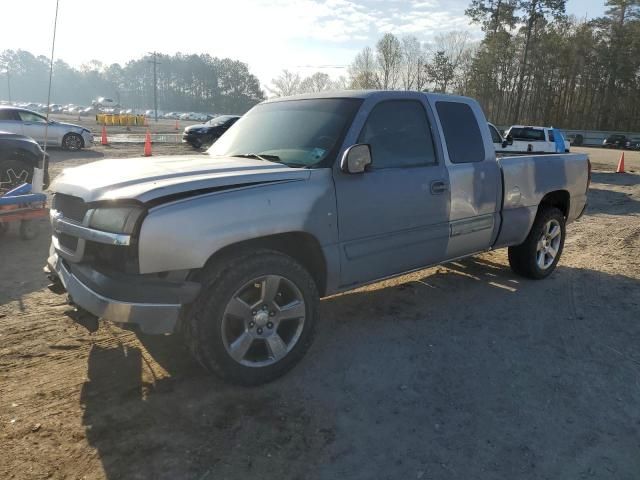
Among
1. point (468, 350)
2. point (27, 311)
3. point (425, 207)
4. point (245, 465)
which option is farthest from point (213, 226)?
point (27, 311)

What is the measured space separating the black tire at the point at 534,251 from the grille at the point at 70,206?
15.0ft

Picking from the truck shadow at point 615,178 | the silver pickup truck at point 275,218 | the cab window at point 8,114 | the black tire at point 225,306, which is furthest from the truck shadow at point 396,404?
the cab window at point 8,114

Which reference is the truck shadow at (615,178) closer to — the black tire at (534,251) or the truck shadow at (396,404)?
the black tire at (534,251)

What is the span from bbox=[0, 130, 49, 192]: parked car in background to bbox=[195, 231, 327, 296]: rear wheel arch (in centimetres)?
631

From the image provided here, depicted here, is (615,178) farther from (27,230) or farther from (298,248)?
(27,230)

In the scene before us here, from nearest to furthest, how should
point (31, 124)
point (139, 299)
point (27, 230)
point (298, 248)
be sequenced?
1. point (139, 299)
2. point (298, 248)
3. point (27, 230)
4. point (31, 124)

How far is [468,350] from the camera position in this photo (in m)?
3.94

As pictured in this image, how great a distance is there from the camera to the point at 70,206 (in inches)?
132

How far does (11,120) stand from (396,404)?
17.4 metres

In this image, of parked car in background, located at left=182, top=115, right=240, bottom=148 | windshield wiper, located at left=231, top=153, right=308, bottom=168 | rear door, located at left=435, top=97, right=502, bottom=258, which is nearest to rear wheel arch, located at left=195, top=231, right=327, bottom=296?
windshield wiper, located at left=231, top=153, right=308, bottom=168

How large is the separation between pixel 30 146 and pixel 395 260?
290 inches

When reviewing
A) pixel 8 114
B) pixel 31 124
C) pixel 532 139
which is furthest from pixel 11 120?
pixel 532 139

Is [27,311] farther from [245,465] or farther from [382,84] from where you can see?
[382,84]

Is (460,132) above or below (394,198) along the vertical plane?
above
